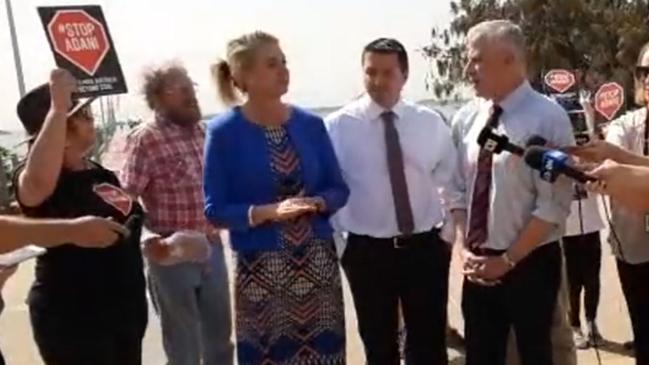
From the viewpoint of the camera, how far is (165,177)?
16.8 feet

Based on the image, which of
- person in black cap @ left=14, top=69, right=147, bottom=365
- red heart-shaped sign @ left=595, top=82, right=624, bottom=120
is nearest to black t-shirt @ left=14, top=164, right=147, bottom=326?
person in black cap @ left=14, top=69, right=147, bottom=365

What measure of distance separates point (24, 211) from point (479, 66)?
182cm

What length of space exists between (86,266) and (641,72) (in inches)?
99.2

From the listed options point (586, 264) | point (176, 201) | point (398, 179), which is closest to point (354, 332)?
point (586, 264)

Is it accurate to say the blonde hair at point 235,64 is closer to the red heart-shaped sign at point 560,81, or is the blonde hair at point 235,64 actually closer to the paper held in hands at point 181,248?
the paper held in hands at point 181,248

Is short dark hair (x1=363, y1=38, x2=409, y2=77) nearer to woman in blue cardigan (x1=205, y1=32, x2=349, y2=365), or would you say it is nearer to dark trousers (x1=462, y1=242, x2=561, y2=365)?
woman in blue cardigan (x1=205, y1=32, x2=349, y2=365)

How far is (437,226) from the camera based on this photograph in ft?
15.7

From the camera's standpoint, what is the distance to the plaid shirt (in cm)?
509

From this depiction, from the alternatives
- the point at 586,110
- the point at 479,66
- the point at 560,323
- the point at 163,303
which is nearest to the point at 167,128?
the point at 163,303

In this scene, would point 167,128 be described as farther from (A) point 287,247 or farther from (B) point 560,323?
(B) point 560,323

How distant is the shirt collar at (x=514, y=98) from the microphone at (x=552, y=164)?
90 cm

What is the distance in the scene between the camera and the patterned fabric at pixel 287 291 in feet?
13.8

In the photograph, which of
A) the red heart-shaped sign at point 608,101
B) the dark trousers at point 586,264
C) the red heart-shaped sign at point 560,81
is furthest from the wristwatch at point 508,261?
the red heart-shaped sign at point 608,101

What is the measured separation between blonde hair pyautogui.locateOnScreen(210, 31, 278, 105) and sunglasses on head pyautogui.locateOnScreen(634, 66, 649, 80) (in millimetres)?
1641
